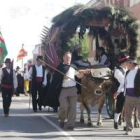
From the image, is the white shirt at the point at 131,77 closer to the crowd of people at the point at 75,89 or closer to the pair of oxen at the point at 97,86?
the crowd of people at the point at 75,89

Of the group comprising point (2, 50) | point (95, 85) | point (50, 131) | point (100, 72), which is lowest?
point (50, 131)

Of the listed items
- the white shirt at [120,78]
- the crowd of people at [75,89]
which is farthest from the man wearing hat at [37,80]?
the white shirt at [120,78]

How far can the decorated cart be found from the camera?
1423 cm

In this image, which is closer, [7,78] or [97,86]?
[97,86]

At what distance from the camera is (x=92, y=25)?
48.2 ft

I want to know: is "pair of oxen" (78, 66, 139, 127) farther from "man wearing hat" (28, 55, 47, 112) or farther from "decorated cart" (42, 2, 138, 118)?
"man wearing hat" (28, 55, 47, 112)

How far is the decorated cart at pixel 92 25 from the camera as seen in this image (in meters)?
14.2

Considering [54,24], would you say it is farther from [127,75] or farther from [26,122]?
[127,75]

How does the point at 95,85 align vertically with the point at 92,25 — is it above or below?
below

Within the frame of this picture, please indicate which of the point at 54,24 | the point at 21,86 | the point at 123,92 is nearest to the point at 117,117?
the point at 123,92

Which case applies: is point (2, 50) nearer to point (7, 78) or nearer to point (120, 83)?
point (7, 78)

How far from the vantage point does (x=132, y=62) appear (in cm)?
1154

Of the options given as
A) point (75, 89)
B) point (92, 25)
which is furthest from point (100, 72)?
point (92, 25)

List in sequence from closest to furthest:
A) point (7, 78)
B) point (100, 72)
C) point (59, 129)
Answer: point (59, 129), point (100, 72), point (7, 78)
